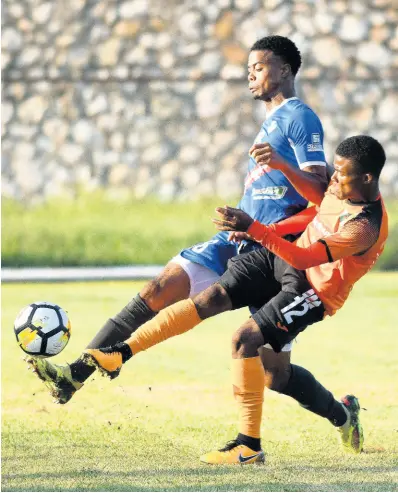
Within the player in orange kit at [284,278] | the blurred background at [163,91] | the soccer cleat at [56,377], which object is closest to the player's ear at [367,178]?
the player in orange kit at [284,278]

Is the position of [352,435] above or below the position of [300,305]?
below

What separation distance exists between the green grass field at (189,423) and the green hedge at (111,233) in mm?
5209

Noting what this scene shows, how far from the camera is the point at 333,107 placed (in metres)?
20.1

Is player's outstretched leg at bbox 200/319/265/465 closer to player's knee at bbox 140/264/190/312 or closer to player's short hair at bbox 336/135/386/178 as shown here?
player's knee at bbox 140/264/190/312

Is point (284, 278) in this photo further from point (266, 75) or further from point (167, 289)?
point (266, 75)

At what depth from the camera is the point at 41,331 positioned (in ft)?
24.3

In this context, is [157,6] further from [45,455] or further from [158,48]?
[45,455]

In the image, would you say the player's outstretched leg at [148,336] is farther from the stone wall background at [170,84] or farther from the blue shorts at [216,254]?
the stone wall background at [170,84]

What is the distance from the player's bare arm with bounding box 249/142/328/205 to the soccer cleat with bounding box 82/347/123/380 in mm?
1204

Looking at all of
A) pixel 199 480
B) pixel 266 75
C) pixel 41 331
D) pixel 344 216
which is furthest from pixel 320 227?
pixel 41 331

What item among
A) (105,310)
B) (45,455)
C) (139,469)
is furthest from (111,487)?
(105,310)

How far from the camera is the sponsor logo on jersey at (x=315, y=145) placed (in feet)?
23.0

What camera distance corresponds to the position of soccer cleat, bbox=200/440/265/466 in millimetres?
6727

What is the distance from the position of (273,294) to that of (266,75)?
1182mm
